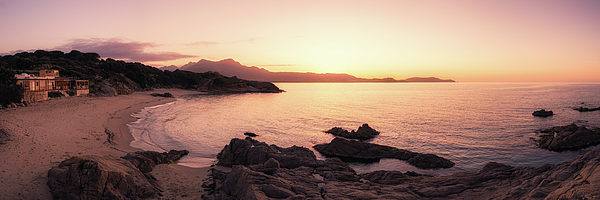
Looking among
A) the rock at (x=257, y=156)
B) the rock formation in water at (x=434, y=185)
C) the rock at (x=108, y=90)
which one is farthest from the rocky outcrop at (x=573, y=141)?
the rock at (x=108, y=90)

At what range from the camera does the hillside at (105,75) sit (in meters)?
64.3

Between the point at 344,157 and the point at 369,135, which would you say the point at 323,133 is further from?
the point at 344,157

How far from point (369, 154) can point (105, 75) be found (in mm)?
92076

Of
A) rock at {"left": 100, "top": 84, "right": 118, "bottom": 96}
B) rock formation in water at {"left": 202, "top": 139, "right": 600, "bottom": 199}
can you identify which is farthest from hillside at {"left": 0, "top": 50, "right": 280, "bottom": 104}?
rock formation in water at {"left": 202, "top": 139, "right": 600, "bottom": 199}

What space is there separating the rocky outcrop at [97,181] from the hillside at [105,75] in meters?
34.6

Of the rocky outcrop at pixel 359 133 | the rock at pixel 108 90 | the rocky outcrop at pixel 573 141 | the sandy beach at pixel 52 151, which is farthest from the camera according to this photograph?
the rock at pixel 108 90

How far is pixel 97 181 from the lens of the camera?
1020 cm

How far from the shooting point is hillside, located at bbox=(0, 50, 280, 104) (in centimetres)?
6431

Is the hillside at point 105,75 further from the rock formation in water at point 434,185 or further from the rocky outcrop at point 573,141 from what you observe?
the rocky outcrop at point 573,141

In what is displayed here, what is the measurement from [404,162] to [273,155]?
10.8m

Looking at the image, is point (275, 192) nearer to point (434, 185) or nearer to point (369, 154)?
point (434, 185)

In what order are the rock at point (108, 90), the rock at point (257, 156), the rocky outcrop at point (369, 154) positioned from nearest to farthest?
the rock at point (257, 156) → the rocky outcrop at point (369, 154) → the rock at point (108, 90)

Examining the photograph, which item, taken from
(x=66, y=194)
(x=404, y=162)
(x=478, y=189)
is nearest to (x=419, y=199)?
(x=478, y=189)

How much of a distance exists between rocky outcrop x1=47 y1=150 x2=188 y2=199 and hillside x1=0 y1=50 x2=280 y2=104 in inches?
1362
